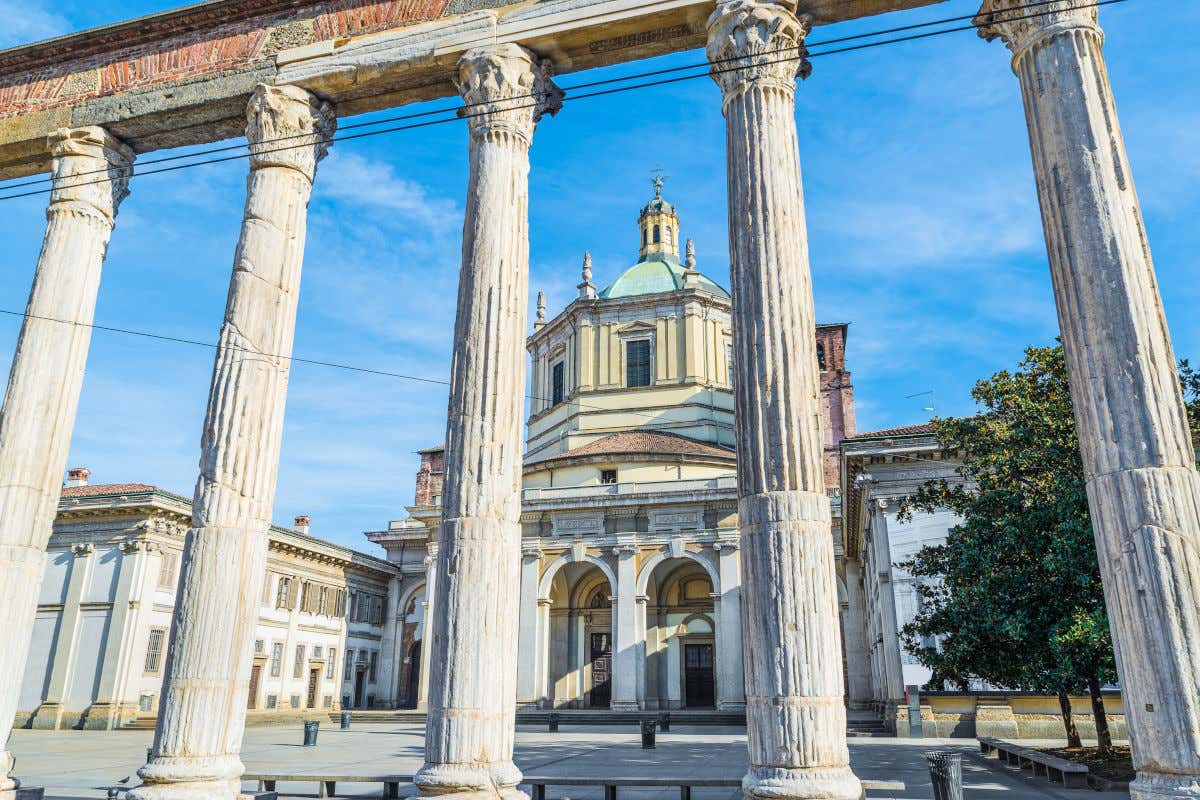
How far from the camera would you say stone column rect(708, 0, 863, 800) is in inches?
272

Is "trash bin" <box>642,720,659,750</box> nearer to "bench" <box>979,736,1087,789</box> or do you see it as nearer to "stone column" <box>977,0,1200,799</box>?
"bench" <box>979,736,1087,789</box>

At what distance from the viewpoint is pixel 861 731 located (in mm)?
22688

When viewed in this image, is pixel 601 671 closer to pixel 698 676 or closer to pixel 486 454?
pixel 698 676

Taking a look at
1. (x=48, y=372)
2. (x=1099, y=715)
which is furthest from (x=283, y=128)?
(x=1099, y=715)

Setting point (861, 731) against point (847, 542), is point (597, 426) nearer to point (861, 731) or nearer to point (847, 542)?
point (847, 542)

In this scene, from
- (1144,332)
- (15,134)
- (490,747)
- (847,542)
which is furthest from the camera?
(847,542)

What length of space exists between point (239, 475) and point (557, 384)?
3243cm

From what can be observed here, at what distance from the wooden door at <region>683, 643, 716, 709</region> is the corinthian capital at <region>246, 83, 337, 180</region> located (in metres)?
27.5

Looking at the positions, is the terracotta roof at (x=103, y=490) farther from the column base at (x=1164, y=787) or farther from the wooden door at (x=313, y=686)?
the column base at (x=1164, y=787)

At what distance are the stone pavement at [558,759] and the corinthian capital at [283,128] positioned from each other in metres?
7.52

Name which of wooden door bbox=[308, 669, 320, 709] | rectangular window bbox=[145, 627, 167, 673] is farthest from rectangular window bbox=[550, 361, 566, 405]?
rectangular window bbox=[145, 627, 167, 673]

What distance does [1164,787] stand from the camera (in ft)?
20.0

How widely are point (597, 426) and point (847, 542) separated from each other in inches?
467

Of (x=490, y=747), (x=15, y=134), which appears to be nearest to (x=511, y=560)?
(x=490, y=747)
